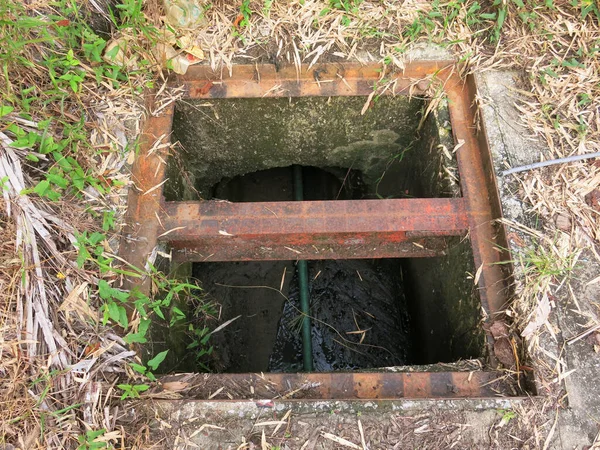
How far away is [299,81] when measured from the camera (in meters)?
2.30

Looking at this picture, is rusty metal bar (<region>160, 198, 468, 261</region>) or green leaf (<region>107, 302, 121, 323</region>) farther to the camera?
rusty metal bar (<region>160, 198, 468, 261</region>)

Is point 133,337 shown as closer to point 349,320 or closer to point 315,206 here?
point 315,206

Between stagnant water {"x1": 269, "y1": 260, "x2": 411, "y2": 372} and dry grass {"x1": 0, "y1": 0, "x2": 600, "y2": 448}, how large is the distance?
1.60 metres

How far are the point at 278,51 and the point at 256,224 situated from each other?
3.03ft

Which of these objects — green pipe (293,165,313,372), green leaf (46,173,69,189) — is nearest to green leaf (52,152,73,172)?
green leaf (46,173,69,189)

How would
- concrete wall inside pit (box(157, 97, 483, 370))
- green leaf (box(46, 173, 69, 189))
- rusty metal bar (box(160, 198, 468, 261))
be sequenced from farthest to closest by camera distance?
concrete wall inside pit (box(157, 97, 483, 370))
rusty metal bar (box(160, 198, 468, 261))
green leaf (box(46, 173, 69, 189))

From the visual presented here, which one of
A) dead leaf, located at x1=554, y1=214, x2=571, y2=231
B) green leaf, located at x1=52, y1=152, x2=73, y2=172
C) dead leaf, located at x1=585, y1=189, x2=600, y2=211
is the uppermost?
green leaf, located at x1=52, y1=152, x2=73, y2=172

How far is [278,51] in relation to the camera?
2.25 m

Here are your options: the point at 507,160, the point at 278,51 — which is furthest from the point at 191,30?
the point at 507,160

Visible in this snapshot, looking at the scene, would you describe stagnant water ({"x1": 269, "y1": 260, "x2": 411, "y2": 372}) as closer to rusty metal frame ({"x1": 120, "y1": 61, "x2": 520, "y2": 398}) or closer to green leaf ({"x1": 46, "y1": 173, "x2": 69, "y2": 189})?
rusty metal frame ({"x1": 120, "y1": 61, "x2": 520, "y2": 398})

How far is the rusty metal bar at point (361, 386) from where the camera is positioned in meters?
1.76

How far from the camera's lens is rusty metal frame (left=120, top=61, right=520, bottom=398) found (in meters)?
1.97

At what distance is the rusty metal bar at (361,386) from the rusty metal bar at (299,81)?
1.40 meters

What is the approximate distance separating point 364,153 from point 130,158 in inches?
57.7
